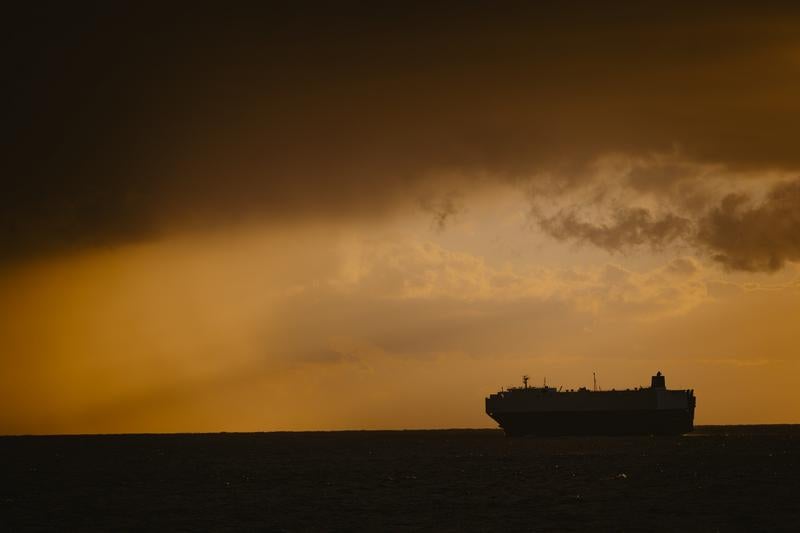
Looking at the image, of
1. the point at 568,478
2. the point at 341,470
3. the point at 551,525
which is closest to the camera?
the point at 551,525

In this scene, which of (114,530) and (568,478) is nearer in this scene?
(114,530)

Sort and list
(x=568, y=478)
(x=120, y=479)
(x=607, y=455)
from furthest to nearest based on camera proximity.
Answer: (x=607, y=455) < (x=120, y=479) < (x=568, y=478)

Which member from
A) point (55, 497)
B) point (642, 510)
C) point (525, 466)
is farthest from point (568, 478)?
point (55, 497)

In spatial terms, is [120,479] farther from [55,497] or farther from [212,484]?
[55,497]

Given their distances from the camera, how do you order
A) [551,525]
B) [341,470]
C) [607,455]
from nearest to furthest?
[551,525] < [341,470] < [607,455]

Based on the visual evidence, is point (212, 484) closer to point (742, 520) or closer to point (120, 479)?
point (120, 479)

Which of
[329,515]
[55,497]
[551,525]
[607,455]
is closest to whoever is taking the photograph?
[551,525]

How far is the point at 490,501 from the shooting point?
3120 inches

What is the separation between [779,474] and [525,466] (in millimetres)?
29357

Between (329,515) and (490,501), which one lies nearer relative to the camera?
(329,515)

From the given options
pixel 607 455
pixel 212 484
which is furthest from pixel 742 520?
pixel 607 455

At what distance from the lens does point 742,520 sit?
65.4 meters

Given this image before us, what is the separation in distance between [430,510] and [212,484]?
126 ft

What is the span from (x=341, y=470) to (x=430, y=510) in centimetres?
5636
